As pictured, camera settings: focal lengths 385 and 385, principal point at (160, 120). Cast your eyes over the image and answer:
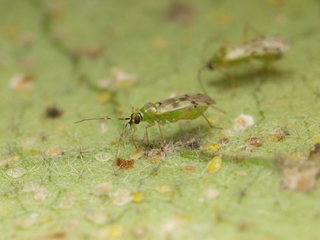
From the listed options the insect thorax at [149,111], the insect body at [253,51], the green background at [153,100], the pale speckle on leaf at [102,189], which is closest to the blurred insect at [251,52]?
the insect body at [253,51]

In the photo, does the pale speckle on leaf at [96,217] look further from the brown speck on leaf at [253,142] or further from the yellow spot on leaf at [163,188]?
the brown speck on leaf at [253,142]

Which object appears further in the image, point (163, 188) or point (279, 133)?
point (279, 133)

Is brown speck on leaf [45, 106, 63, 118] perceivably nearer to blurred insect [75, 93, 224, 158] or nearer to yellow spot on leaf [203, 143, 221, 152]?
blurred insect [75, 93, 224, 158]

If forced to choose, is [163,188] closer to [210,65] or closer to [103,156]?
[103,156]

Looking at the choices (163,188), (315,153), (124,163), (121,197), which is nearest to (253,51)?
(315,153)

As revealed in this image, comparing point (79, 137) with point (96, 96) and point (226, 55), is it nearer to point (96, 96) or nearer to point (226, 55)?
point (96, 96)

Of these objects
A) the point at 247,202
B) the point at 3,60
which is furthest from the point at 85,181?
the point at 3,60

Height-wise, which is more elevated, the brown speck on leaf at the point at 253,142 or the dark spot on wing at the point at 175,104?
the dark spot on wing at the point at 175,104
